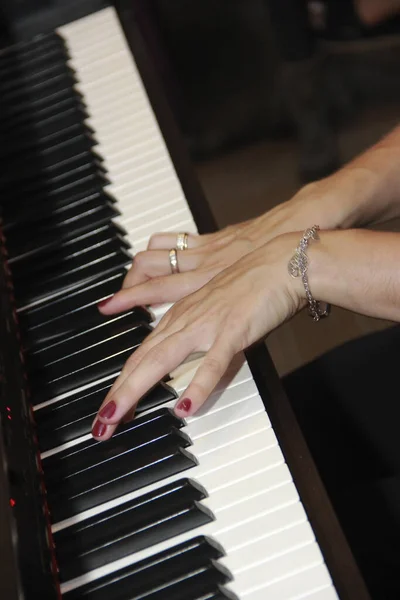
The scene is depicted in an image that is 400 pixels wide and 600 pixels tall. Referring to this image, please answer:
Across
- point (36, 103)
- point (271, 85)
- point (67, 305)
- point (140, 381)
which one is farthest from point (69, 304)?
point (271, 85)

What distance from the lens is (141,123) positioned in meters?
1.26

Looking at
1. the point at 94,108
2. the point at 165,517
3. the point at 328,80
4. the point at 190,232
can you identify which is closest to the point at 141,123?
the point at 94,108

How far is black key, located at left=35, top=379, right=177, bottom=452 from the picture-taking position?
92cm

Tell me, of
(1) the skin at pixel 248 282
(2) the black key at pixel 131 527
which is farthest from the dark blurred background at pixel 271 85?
(2) the black key at pixel 131 527

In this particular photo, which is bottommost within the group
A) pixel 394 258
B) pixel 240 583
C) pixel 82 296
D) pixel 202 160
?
→ pixel 240 583

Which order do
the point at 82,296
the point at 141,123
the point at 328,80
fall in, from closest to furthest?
the point at 82,296 < the point at 141,123 < the point at 328,80

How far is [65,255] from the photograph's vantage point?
1128mm

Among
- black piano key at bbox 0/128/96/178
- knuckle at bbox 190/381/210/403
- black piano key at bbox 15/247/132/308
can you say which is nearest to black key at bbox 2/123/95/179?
black piano key at bbox 0/128/96/178

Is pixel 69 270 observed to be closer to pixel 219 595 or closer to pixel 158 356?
pixel 158 356

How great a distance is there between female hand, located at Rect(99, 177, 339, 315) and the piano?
0.03 m

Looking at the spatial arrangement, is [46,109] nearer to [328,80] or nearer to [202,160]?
[202,160]

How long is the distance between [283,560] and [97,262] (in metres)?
0.52

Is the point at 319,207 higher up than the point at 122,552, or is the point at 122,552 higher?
the point at 319,207

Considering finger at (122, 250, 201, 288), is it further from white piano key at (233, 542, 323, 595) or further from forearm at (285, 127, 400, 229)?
white piano key at (233, 542, 323, 595)
